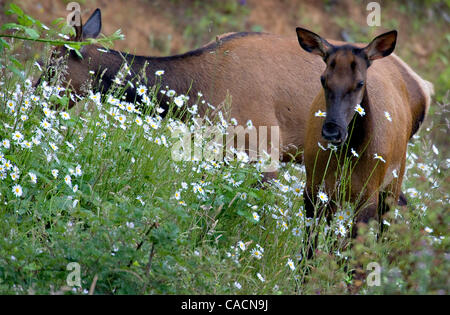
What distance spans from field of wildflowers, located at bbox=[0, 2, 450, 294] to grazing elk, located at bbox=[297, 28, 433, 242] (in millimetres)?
198

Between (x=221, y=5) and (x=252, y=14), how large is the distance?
651 mm

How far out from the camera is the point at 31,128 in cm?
495

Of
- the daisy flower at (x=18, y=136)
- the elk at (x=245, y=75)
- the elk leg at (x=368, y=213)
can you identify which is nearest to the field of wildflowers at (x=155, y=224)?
the daisy flower at (x=18, y=136)

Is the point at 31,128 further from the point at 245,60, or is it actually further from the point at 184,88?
the point at 245,60

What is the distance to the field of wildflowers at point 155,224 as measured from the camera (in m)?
3.54

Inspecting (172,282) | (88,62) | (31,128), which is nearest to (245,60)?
(88,62)

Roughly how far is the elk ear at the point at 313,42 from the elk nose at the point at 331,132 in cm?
70

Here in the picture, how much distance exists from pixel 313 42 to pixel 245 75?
129 cm

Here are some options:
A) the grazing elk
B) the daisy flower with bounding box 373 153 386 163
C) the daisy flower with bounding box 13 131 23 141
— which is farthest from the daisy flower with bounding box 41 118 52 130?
the daisy flower with bounding box 373 153 386 163

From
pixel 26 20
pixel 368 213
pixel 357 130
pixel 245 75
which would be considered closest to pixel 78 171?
pixel 26 20

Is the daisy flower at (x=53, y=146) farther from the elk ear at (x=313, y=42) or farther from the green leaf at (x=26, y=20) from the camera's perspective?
the elk ear at (x=313, y=42)

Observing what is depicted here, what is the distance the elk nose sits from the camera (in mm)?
4824

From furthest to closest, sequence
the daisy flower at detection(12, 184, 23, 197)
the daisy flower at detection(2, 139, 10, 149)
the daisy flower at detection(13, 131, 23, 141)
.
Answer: the daisy flower at detection(13, 131, 23, 141) → the daisy flower at detection(2, 139, 10, 149) → the daisy flower at detection(12, 184, 23, 197)

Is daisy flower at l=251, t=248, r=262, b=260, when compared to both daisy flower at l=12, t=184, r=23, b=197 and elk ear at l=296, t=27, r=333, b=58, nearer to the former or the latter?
daisy flower at l=12, t=184, r=23, b=197
